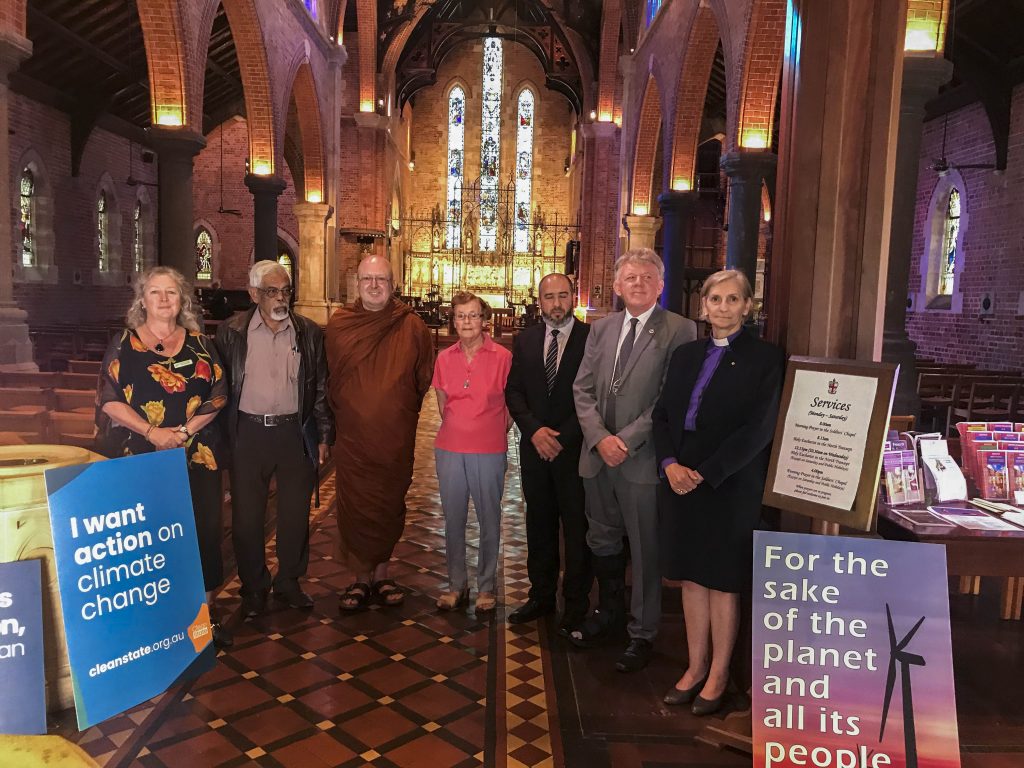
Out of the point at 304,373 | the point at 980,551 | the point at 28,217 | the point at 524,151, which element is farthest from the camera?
the point at 524,151

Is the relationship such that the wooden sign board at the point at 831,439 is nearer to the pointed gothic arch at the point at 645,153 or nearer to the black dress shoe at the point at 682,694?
the black dress shoe at the point at 682,694

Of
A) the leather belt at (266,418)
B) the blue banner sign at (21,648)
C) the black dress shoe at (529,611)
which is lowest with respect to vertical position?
the black dress shoe at (529,611)

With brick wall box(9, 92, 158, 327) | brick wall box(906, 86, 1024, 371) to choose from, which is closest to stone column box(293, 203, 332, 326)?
brick wall box(9, 92, 158, 327)

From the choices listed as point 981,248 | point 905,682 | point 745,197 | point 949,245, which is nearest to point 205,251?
point 745,197

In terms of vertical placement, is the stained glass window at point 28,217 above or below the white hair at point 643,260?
above

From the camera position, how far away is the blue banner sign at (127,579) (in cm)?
233

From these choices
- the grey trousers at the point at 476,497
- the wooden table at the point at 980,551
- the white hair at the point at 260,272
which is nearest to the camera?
the wooden table at the point at 980,551

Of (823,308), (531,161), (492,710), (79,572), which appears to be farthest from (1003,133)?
(531,161)

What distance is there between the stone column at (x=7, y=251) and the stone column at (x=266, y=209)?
574 centimetres

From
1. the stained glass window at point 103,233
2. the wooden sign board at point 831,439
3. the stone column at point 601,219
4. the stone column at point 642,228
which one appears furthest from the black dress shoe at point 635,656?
the stained glass window at point 103,233

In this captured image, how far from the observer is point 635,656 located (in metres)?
3.01

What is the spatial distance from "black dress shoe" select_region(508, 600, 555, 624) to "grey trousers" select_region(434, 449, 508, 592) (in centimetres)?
19

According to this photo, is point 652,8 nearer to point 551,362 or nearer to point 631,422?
point 551,362

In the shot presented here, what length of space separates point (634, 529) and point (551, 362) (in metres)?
0.82
